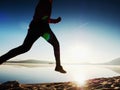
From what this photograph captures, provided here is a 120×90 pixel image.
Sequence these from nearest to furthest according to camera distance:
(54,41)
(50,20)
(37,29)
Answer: (37,29) < (54,41) < (50,20)

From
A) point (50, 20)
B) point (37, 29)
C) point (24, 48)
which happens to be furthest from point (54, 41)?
point (24, 48)

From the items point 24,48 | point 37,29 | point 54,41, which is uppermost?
point 37,29

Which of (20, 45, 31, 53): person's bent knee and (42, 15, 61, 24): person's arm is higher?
(42, 15, 61, 24): person's arm

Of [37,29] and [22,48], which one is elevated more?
[37,29]

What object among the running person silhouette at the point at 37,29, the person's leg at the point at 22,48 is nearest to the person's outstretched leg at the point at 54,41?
the running person silhouette at the point at 37,29

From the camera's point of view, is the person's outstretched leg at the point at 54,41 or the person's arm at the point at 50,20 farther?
the person's outstretched leg at the point at 54,41

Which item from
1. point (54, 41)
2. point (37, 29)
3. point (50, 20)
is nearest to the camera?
point (37, 29)

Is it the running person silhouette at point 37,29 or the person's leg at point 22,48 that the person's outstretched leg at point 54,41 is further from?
the person's leg at point 22,48

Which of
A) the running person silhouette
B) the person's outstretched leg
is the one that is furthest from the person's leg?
the person's outstretched leg

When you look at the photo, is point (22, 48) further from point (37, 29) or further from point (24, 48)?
point (37, 29)

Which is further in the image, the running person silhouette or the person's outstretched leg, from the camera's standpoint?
the person's outstretched leg

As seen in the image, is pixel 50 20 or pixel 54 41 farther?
pixel 50 20

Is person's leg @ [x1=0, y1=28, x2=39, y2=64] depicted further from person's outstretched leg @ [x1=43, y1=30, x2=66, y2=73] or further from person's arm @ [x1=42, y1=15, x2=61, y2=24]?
person's arm @ [x1=42, y1=15, x2=61, y2=24]

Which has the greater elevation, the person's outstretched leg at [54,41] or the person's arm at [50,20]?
the person's arm at [50,20]
